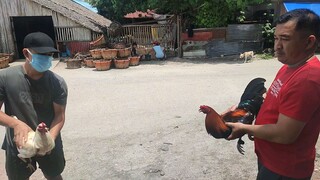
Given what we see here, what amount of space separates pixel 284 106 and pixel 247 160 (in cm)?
287

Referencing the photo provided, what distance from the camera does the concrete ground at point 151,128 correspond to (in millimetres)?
4355

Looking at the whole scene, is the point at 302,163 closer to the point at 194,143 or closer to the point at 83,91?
the point at 194,143

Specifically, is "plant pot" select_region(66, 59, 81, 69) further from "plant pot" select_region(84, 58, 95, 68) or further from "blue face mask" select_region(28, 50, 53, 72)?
"blue face mask" select_region(28, 50, 53, 72)

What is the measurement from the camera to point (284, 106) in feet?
6.12

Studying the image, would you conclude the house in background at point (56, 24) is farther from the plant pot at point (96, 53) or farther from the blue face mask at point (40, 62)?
the blue face mask at point (40, 62)

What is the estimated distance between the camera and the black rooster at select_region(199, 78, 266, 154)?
243 centimetres

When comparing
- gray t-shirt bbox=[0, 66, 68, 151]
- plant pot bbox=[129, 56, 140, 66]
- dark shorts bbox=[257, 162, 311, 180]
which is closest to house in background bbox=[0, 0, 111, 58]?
plant pot bbox=[129, 56, 140, 66]

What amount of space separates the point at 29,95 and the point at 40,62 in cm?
31

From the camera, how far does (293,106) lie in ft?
5.95

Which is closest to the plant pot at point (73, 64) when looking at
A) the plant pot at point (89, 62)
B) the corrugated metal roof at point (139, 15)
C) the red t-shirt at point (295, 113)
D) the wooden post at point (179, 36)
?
the plant pot at point (89, 62)

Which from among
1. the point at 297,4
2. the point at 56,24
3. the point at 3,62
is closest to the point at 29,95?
the point at 3,62

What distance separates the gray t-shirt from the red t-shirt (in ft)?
6.01

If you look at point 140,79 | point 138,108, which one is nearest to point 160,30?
point 140,79

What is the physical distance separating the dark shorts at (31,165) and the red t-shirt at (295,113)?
1.90m
